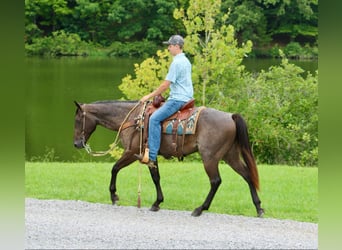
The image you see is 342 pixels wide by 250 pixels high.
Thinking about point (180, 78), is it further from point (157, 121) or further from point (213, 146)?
point (213, 146)

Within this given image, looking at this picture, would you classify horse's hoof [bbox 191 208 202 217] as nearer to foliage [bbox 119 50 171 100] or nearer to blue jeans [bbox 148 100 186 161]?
blue jeans [bbox 148 100 186 161]

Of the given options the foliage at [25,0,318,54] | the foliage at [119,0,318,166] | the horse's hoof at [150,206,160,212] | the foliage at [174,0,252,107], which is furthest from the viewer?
the foliage at [25,0,318,54]

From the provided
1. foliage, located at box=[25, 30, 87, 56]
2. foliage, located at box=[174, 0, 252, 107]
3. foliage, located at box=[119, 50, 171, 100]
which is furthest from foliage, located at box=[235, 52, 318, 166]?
foliage, located at box=[25, 30, 87, 56]

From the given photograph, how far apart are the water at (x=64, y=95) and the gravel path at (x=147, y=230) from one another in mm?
8618

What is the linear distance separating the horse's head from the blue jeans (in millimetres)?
1037

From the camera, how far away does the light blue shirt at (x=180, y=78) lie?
7668 millimetres

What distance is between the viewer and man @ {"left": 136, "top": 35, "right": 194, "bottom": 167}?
7.66m

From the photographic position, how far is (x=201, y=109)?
25.8 ft

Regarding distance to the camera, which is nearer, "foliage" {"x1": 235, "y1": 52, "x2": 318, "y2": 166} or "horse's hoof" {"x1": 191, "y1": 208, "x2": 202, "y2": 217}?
"horse's hoof" {"x1": 191, "y1": 208, "x2": 202, "y2": 217}

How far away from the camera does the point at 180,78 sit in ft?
25.5

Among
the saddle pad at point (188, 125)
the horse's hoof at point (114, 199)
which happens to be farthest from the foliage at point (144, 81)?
the saddle pad at point (188, 125)

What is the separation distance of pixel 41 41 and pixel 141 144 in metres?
45.0
